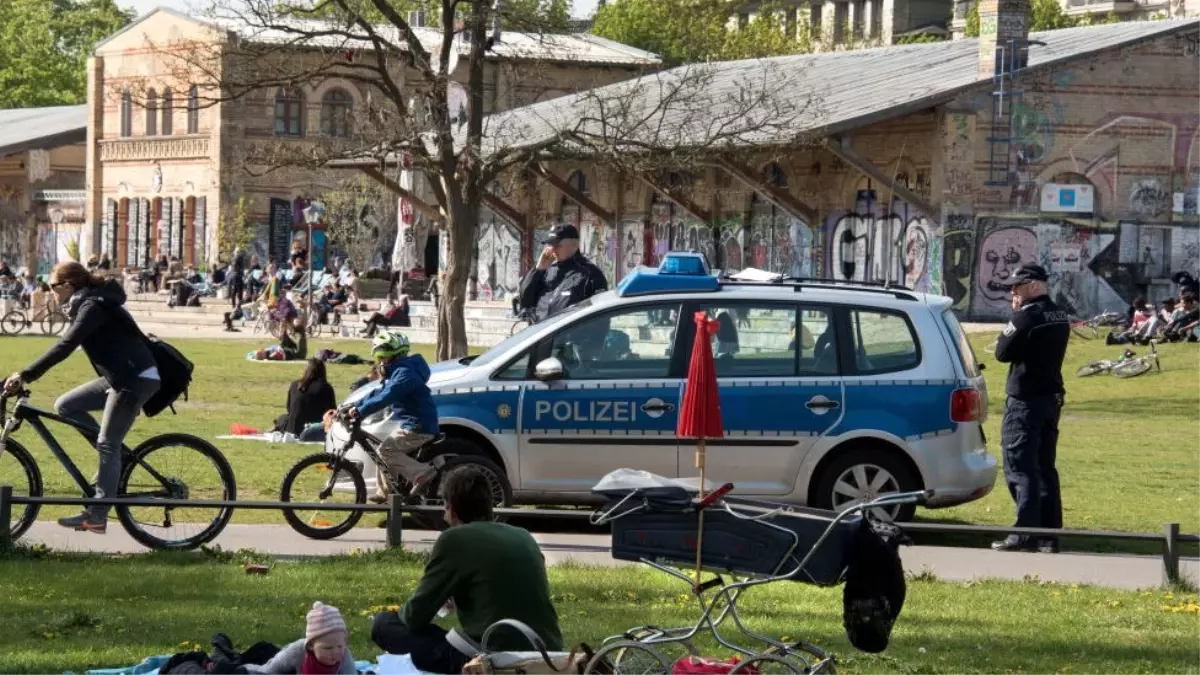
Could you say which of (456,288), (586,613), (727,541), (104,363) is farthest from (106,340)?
(456,288)

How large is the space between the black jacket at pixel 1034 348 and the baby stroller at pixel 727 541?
5837mm

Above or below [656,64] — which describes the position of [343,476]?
below

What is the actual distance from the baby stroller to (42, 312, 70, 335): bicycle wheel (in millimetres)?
40186

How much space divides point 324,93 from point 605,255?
2201 centimetres

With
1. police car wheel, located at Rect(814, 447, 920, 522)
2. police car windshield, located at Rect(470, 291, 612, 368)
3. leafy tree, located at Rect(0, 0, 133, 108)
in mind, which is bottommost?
police car wheel, located at Rect(814, 447, 920, 522)

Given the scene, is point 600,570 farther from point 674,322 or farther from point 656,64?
point 656,64

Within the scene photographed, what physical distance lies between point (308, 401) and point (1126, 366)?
16.6 m

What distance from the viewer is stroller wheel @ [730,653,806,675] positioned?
751 cm

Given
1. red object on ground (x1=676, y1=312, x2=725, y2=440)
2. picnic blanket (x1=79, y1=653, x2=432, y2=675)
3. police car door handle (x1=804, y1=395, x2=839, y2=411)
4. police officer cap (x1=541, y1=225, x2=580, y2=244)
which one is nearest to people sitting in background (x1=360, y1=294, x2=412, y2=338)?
police officer cap (x1=541, y1=225, x2=580, y2=244)

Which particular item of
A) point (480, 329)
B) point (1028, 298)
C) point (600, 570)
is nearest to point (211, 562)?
point (600, 570)

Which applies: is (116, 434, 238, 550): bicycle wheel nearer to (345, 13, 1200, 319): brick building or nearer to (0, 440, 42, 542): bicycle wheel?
(0, 440, 42, 542): bicycle wheel

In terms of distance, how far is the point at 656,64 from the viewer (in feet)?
215

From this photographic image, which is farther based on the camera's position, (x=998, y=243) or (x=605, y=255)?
(x=605, y=255)

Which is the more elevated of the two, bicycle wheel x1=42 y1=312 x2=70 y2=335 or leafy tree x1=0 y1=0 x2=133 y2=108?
leafy tree x1=0 y1=0 x2=133 y2=108
